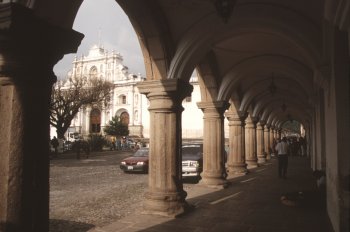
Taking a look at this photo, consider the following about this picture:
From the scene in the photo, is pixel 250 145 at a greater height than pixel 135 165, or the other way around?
pixel 250 145

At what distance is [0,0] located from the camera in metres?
3.70

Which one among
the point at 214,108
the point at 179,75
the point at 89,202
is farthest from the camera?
the point at 214,108

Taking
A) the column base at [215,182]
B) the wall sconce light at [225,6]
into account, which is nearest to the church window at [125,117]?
the column base at [215,182]

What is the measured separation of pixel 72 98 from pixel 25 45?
27.1 meters

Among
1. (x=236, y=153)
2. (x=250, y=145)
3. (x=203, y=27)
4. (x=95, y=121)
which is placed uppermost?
(x=95, y=121)

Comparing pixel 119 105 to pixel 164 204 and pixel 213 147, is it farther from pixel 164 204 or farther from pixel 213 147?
pixel 164 204

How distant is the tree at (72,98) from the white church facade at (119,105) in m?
21.0

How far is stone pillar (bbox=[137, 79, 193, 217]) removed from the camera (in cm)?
648

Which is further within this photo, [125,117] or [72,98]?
[125,117]

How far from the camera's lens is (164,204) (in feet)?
20.9

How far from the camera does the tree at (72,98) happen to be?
1133 inches

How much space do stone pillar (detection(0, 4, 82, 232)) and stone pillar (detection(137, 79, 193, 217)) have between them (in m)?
3.23

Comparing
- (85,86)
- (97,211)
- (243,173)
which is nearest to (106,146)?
(85,86)

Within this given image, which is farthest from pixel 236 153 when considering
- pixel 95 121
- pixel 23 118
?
pixel 95 121
